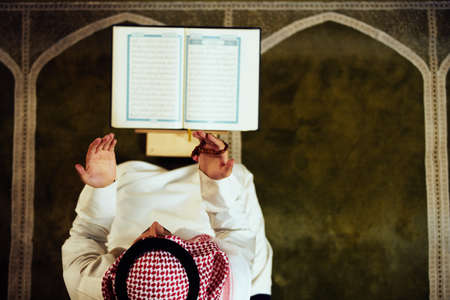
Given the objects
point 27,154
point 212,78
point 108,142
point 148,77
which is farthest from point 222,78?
point 27,154

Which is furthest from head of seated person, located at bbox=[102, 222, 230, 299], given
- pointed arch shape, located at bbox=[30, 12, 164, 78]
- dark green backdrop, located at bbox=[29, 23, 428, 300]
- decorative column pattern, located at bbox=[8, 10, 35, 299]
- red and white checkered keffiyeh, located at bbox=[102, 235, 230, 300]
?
pointed arch shape, located at bbox=[30, 12, 164, 78]

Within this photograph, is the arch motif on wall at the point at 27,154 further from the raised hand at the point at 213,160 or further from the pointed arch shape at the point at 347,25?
the raised hand at the point at 213,160

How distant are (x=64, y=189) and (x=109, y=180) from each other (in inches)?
27.5

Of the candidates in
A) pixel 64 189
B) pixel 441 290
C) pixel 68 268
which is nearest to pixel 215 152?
pixel 68 268

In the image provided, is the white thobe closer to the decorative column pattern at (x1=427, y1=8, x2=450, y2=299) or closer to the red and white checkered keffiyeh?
the red and white checkered keffiyeh

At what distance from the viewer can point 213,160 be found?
0.87m

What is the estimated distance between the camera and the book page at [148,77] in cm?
91

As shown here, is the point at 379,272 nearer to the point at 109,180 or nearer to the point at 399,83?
the point at 399,83

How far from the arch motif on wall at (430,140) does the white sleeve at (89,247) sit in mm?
974

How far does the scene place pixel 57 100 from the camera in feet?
4.74

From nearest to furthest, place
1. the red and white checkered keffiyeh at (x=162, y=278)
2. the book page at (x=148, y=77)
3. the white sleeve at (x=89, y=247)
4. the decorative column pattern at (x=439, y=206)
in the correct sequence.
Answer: the red and white checkered keffiyeh at (x=162, y=278) < the white sleeve at (x=89, y=247) < the book page at (x=148, y=77) < the decorative column pattern at (x=439, y=206)

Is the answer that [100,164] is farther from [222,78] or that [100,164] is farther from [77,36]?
[77,36]

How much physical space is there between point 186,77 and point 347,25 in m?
Result: 0.92

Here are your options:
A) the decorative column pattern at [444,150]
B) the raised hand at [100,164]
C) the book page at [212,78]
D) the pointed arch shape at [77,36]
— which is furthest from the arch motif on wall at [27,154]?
the decorative column pattern at [444,150]
